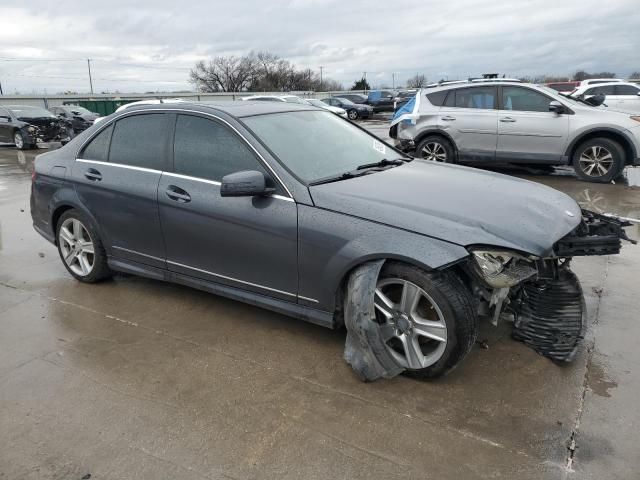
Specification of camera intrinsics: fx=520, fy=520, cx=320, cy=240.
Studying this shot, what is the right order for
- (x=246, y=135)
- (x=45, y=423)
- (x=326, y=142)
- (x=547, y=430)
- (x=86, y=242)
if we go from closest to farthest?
(x=547, y=430)
(x=45, y=423)
(x=246, y=135)
(x=326, y=142)
(x=86, y=242)

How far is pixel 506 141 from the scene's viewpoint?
9.22 m

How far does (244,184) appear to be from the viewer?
3.27m

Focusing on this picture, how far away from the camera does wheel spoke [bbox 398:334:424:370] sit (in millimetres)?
3049

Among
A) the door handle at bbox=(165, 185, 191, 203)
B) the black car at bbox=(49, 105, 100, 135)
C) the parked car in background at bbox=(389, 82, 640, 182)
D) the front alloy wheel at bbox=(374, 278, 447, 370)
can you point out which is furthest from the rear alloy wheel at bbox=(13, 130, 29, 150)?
the front alloy wheel at bbox=(374, 278, 447, 370)

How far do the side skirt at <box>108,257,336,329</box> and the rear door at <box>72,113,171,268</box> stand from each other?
0.08 metres

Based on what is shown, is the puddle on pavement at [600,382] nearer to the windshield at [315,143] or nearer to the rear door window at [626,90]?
the windshield at [315,143]

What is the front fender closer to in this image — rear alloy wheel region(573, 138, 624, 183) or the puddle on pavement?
the puddle on pavement

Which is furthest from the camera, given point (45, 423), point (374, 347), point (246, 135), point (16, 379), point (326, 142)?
point (326, 142)

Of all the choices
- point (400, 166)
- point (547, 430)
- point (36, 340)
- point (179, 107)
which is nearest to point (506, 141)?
point (400, 166)

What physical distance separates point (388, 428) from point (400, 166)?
6.79 ft

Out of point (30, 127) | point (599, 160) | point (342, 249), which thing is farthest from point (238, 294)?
point (30, 127)

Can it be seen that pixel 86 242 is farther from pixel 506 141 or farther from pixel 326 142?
pixel 506 141

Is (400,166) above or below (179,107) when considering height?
below

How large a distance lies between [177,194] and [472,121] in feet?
23.1
